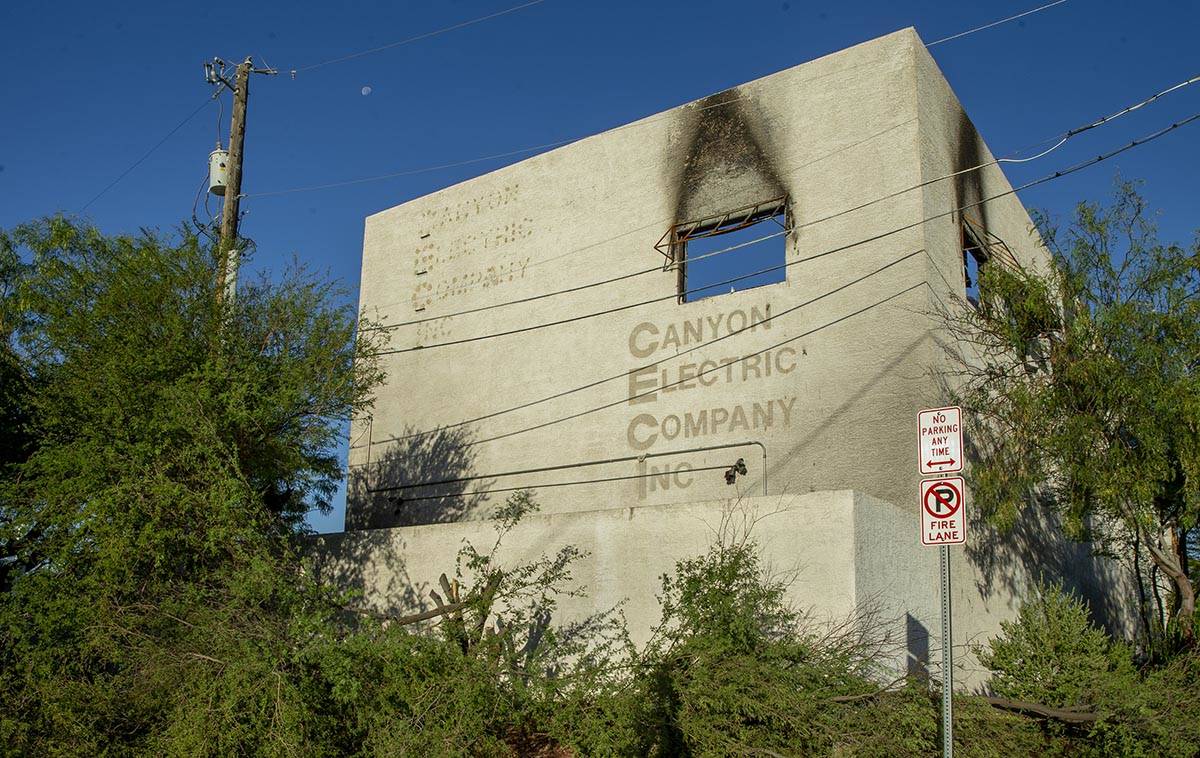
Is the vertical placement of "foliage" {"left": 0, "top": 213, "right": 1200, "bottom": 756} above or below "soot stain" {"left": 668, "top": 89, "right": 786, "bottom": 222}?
below

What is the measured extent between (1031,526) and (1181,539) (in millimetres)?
2097

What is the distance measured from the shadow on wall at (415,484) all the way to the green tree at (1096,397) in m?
8.73

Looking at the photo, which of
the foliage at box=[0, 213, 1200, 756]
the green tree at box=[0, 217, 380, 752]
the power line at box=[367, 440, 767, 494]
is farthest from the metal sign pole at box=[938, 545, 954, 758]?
the power line at box=[367, 440, 767, 494]

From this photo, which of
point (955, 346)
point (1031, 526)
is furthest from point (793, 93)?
point (1031, 526)

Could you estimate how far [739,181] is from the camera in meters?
17.4

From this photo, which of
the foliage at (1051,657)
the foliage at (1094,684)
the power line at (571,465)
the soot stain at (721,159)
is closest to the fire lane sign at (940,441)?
the foliage at (1094,684)

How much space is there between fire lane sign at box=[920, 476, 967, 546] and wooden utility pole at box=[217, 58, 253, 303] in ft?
37.0

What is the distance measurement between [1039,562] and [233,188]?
14.5 meters

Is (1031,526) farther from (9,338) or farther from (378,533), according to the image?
(9,338)

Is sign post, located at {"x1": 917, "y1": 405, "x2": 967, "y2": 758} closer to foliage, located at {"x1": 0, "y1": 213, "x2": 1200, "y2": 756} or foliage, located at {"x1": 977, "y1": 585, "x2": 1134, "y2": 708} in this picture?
foliage, located at {"x1": 0, "y1": 213, "x2": 1200, "y2": 756}

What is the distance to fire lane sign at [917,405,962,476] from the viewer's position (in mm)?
8070

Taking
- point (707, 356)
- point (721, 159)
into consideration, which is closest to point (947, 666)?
point (707, 356)

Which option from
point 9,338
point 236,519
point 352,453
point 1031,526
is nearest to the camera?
point 236,519

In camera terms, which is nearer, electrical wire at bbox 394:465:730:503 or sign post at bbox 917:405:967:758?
sign post at bbox 917:405:967:758
